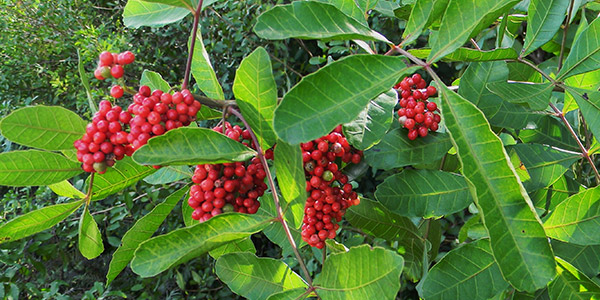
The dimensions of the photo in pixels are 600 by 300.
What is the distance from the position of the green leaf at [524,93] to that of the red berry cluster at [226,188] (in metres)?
0.35

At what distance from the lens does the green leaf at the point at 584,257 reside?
2.52ft

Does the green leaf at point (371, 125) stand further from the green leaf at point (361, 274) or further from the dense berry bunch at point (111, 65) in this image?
the dense berry bunch at point (111, 65)

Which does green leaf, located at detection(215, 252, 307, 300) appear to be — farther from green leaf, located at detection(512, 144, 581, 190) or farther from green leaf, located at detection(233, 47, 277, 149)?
green leaf, located at detection(512, 144, 581, 190)

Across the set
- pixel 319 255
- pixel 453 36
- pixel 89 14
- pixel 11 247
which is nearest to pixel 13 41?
pixel 89 14

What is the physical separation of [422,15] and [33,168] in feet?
1.85

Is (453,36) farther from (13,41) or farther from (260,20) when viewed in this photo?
(13,41)

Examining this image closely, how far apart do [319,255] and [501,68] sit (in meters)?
0.62

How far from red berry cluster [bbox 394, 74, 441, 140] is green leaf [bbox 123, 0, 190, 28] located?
38cm

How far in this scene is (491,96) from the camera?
753mm

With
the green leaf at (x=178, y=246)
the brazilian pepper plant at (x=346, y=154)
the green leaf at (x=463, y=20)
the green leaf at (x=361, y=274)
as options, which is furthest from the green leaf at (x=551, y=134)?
the green leaf at (x=178, y=246)

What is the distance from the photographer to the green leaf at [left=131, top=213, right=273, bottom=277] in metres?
0.52

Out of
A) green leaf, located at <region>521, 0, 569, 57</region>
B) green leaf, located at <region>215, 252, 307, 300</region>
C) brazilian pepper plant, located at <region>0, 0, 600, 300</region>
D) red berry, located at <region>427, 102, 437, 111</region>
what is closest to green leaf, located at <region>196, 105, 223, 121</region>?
brazilian pepper plant, located at <region>0, 0, 600, 300</region>

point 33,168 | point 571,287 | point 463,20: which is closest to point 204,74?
point 33,168

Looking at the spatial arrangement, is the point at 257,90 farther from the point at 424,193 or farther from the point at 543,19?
the point at 543,19
